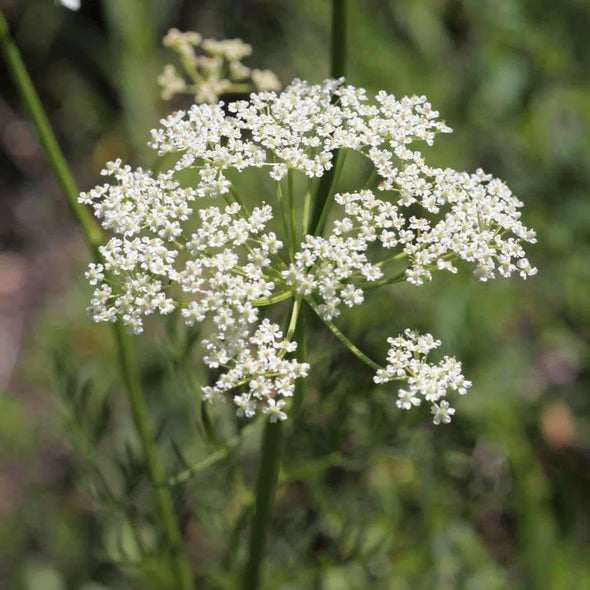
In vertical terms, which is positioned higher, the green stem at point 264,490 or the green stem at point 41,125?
the green stem at point 41,125

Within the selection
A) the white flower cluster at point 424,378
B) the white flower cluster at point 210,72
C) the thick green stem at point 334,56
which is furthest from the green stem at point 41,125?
the white flower cluster at point 424,378

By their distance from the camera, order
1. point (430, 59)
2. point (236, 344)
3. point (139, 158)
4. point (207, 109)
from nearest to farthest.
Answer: point (236, 344) → point (207, 109) → point (430, 59) → point (139, 158)

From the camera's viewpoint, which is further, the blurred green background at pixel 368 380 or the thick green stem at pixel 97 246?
the blurred green background at pixel 368 380

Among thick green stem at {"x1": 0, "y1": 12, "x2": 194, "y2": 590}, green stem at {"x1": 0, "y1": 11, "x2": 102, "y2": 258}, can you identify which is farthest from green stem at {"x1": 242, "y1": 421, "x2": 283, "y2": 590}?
green stem at {"x1": 0, "y1": 11, "x2": 102, "y2": 258}

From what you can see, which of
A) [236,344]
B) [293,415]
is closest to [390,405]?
[293,415]

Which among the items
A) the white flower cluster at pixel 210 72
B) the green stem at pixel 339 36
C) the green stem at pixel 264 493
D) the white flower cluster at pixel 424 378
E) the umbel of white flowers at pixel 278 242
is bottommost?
the green stem at pixel 264 493

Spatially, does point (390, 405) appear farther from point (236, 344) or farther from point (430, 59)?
point (430, 59)

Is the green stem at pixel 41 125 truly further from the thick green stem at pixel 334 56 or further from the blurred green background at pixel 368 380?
the thick green stem at pixel 334 56

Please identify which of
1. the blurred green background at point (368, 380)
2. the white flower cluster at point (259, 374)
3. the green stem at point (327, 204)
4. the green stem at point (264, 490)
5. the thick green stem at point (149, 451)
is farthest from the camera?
the blurred green background at point (368, 380)
